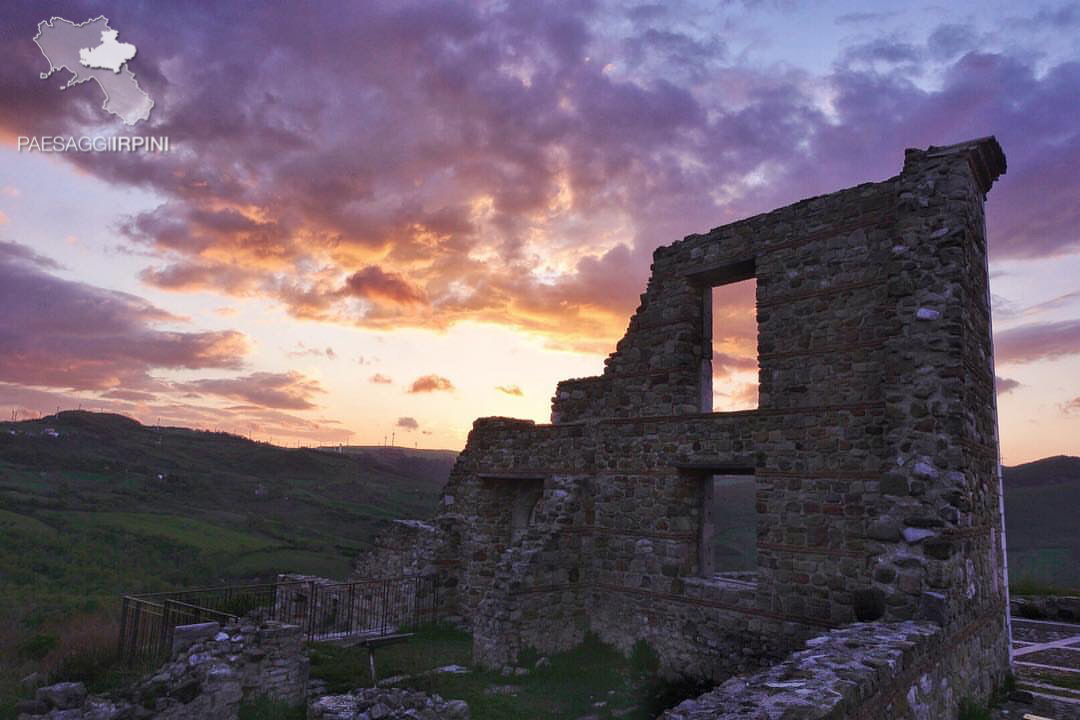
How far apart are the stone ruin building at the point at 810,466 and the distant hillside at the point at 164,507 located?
14.8 metres

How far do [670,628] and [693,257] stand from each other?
6613 mm

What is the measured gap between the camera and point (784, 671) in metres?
5.84

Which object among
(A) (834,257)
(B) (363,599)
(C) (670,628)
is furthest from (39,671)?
(A) (834,257)

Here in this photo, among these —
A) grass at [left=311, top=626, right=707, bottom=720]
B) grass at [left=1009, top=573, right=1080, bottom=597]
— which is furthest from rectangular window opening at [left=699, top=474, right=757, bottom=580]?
grass at [left=311, top=626, right=707, bottom=720]

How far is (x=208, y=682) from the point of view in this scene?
8.83 metres

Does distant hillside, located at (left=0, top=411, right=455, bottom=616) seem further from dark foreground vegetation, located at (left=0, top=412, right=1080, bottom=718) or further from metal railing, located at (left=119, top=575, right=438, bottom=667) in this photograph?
metal railing, located at (left=119, top=575, right=438, bottom=667)

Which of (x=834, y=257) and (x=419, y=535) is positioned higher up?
(x=834, y=257)

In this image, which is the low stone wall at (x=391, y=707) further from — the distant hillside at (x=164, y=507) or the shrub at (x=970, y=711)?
the distant hillside at (x=164, y=507)

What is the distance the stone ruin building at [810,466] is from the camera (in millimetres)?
8211

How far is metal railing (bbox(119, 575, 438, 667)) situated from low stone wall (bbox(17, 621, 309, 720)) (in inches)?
96.3

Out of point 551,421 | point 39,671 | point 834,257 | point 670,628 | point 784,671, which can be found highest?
point 834,257

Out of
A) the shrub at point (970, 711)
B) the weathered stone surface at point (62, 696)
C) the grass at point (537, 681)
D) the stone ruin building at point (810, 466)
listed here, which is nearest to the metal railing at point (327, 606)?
the grass at point (537, 681)

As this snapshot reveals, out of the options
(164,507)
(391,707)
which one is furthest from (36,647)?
(164,507)

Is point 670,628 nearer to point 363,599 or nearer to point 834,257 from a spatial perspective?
point 834,257
